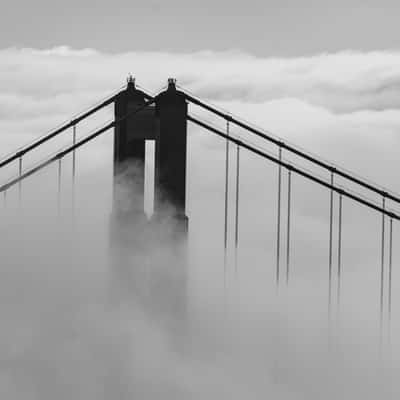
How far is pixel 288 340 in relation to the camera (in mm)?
58250

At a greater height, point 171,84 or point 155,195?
point 171,84

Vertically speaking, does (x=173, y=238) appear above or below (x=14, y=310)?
above

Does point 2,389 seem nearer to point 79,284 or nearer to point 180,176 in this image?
point 79,284

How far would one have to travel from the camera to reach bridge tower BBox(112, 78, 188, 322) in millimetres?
35375

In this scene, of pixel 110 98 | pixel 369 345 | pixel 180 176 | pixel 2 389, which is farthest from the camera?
pixel 369 345

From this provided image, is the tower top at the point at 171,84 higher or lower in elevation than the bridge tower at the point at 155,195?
higher

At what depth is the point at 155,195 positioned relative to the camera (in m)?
36.0

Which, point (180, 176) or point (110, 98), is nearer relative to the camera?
point (180, 176)

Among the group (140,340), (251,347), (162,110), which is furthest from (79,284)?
(162,110)

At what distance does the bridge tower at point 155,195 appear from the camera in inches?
1393

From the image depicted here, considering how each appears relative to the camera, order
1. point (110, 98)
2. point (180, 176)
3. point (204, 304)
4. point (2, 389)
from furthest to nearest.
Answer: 1. point (204, 304)
2. point (2, 389)
3. point (110, 98)
4. point (180, 176)

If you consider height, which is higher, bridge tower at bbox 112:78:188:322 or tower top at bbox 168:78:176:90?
tower top at bbox 168:78:176:90

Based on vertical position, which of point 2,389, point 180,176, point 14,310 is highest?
point 180,176

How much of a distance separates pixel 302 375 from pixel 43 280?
55.0ft
